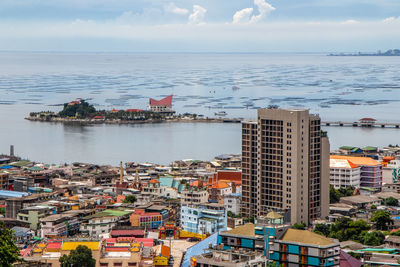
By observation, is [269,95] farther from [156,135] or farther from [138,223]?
[138,223]

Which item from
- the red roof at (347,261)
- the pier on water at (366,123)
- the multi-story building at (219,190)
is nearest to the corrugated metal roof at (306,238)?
the red roof at (347,261)

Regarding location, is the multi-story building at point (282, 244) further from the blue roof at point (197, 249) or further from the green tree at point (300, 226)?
the green tree at point (300, 226)

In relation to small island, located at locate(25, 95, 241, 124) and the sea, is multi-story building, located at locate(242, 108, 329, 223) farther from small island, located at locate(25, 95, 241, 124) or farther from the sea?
small island, located at locate(25, 95, 241, 124)

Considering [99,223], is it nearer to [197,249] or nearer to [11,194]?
[197,249]

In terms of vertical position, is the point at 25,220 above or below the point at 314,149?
below

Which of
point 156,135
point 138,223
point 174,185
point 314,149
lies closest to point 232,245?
point 138,223

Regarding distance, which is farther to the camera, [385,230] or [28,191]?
[28,191]

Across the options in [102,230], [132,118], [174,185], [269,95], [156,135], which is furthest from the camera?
[269,95]
